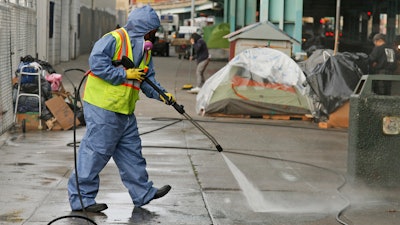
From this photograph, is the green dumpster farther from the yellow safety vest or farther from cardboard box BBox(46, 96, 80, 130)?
cardboard box BBox(46, 96, 80, 130)

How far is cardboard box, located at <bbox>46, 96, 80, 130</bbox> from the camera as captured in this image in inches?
566

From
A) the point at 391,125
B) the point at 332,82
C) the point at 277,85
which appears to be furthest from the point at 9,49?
the point at 391,125

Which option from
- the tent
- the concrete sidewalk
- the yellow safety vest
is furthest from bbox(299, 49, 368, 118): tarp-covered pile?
the yellow safety vest

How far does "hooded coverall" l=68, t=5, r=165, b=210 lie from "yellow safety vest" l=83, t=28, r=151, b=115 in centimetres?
6

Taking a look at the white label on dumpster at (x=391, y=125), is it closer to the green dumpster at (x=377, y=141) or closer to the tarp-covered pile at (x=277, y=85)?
the green dumpster at (x=377, y=141)

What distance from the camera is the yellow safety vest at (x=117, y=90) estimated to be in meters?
7.82

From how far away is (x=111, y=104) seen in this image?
7816 mm

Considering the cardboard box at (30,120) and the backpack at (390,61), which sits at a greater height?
the backpack at (390,61)

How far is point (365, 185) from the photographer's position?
376 inches

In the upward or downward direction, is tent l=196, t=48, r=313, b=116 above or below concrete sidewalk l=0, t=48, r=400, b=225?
above

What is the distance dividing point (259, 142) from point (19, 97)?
4137mm

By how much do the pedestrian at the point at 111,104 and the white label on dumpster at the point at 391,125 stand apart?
2.78m

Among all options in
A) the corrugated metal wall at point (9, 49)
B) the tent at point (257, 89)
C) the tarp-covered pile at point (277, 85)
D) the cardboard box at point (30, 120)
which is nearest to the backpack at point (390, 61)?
the tarp-covered pile at point (277, 85)

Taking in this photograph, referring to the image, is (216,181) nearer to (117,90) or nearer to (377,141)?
(377,141)
